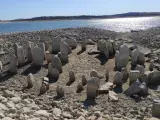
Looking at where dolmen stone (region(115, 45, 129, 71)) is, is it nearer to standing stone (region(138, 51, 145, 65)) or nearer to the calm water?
standing stone (region(138, 51, 145, 65))

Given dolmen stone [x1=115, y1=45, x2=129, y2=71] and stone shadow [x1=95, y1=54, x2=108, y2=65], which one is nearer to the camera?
dolmen stone [x1=115, y1=45, x2=129, y2=71]

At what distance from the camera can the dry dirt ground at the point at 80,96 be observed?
1070cm

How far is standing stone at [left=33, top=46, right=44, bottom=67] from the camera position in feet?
49.8

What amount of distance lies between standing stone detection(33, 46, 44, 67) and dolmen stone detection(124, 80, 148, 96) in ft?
16.0

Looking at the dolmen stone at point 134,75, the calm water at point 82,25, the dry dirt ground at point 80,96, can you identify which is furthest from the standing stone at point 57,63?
the calm water at point 82,25

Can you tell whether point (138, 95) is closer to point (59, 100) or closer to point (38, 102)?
point (59, 100)

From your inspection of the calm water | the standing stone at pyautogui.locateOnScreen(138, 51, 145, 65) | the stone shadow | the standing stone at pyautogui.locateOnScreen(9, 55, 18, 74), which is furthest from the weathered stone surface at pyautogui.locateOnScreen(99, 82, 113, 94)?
the calm water

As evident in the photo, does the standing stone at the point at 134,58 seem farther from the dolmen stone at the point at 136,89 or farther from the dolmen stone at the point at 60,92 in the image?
the dolmen stone at the point at 60,92

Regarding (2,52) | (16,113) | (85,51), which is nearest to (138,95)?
(16,113)

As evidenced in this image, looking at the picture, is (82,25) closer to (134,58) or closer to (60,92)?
(134,58)

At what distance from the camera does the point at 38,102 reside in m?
11.5

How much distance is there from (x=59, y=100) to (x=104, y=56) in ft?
18.9

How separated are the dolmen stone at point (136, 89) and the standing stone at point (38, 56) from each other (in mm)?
4865

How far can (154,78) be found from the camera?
43.7 ft
